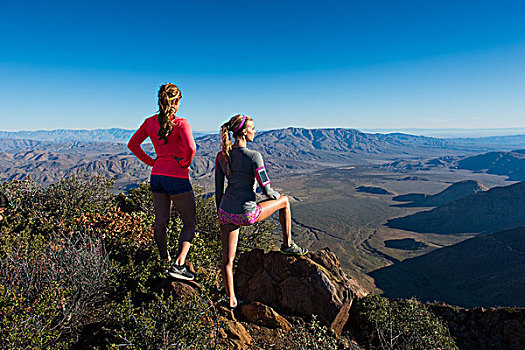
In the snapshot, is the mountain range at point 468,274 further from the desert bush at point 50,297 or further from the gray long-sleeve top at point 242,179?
the desert bush at point 50,297

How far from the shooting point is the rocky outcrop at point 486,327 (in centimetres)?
551

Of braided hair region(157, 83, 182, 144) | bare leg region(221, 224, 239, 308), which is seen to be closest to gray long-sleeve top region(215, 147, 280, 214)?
bare leg region(221, 224, 239, 308)

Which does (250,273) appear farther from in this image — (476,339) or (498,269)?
(498,269)

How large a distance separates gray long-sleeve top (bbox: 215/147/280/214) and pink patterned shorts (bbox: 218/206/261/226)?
43 mm

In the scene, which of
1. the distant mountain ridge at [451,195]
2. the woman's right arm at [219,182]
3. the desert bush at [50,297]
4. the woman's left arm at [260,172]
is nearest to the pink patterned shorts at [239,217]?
the woman's right arm at [219,182]

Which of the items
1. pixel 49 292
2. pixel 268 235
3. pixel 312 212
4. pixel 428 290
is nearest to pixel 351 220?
pixel 312 212

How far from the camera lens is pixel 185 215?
156 inches

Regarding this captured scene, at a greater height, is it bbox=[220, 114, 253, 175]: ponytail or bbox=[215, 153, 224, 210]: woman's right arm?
bbox=[220, 114, 253, 175]: ponytail

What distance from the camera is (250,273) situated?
5.79 m

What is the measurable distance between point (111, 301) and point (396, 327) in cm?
470

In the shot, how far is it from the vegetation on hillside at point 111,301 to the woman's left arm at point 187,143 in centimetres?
163

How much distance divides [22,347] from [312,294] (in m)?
4.09

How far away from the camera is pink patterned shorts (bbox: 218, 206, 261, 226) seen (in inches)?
140

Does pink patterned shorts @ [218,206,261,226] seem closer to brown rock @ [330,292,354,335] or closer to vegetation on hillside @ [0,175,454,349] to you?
vegetation on hillside @ [0,175,454,349]
